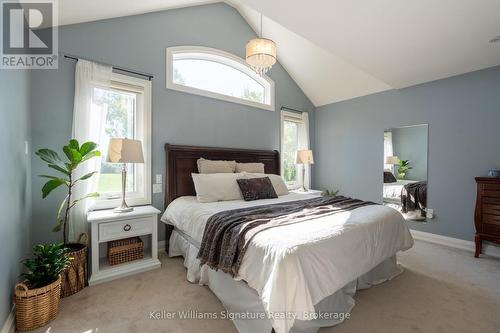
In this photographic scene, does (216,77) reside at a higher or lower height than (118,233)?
higher

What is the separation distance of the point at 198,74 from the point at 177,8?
3.00ft

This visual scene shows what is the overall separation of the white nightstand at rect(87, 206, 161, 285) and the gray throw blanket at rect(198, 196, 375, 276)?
91cm

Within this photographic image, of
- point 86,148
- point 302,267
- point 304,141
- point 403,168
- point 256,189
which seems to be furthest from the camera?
point 304,141

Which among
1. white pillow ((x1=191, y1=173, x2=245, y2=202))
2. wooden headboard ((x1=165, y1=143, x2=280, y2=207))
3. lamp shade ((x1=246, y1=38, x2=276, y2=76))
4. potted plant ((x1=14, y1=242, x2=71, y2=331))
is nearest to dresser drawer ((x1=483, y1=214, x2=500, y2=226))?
white pillow ((x1=191, y1=173, x2=245, y2=202))

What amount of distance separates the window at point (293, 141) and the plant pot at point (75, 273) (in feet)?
11.6

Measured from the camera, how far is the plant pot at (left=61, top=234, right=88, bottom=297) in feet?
6.68

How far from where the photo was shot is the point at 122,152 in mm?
2414

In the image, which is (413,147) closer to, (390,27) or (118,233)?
(390,27)

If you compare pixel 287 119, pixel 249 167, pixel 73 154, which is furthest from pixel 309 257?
pixel 287 119

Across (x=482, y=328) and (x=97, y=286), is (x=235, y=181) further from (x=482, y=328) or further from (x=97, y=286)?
(x=482, y=328)

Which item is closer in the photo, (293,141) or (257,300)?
(257,300)

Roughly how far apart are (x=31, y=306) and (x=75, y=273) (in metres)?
0.47

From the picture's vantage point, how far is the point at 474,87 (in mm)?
3201

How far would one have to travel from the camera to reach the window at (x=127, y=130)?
279cm
